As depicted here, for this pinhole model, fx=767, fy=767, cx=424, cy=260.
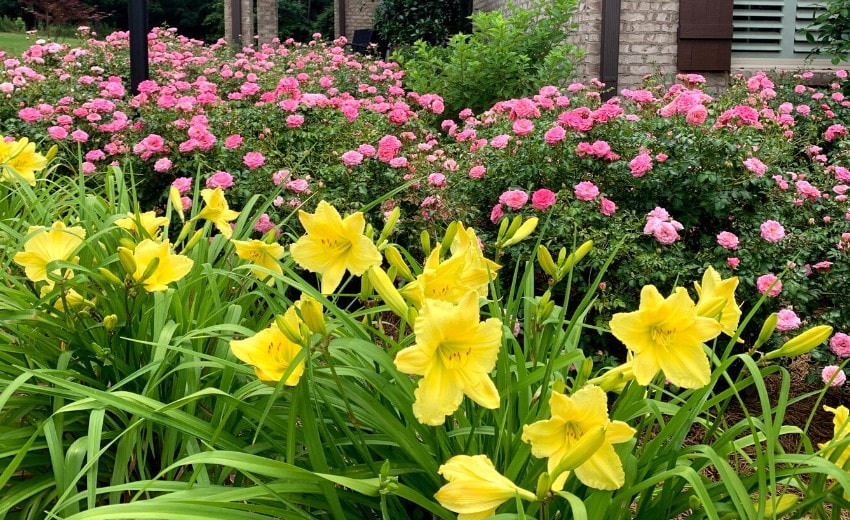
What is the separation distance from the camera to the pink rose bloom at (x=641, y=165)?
2.81 m

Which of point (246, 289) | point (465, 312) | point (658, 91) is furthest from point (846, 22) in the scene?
point (465, 312)

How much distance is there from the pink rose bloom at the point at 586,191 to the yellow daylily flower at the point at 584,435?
6.46ft

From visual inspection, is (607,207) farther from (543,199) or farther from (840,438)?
(840,438)

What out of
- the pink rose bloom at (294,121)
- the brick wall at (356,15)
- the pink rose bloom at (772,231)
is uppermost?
the brick wall at (356,15)

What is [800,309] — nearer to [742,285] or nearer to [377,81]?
[742,285]

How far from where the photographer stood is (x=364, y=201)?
343cm

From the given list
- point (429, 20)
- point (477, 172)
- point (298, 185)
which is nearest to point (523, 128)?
point (477, 172)

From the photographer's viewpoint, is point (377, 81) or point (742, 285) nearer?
point (742, 285)

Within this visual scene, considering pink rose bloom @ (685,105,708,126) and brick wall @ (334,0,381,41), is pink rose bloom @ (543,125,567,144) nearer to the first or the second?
pink rose bloom @ (685,105,708,126)

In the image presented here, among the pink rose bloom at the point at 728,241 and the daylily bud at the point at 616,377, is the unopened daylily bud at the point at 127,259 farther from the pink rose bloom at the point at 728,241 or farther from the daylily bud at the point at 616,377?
the pink rose bloom at the point at 728,241

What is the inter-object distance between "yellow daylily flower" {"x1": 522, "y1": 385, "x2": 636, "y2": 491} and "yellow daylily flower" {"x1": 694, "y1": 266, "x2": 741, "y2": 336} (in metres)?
0.23

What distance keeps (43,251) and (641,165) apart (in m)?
2.06

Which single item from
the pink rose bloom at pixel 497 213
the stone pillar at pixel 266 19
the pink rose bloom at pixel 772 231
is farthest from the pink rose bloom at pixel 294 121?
the stone pillar at pixel 266 19

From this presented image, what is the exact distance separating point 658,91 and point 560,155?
1.25 metres
